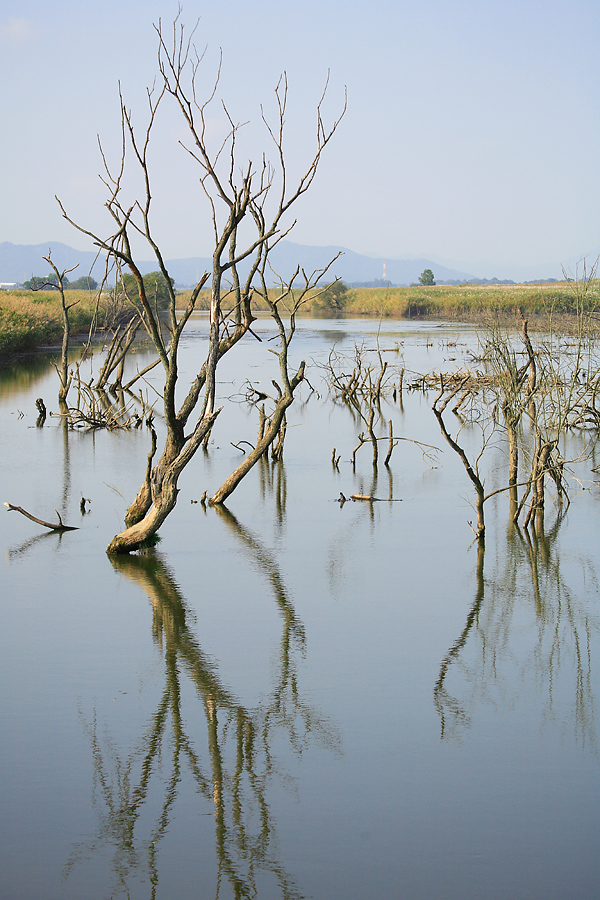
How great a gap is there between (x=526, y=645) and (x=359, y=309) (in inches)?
3140

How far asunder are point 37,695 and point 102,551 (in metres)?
3.98

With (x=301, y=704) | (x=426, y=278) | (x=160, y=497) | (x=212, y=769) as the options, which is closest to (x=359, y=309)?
(x=426, y=278)

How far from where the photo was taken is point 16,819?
17.4 feet

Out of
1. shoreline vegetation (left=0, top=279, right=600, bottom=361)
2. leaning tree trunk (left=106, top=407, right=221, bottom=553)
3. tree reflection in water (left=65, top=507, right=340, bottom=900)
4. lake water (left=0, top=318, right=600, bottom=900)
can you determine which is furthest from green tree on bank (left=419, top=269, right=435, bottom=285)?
tree reflection in water (left=65, top=507, right=340, bottom=900)

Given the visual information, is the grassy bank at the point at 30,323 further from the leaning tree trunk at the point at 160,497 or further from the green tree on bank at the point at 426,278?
the green tree on bank at the point at 426,278

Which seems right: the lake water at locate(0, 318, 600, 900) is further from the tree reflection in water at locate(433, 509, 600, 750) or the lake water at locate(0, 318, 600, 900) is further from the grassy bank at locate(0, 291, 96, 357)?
the grassy bank at locate(0, 291, 96, 357)

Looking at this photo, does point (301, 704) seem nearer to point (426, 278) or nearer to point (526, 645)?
point (526, 645)

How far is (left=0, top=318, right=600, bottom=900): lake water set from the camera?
4.98 meters

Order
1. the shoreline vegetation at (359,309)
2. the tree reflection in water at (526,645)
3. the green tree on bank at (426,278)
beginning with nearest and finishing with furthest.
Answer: the tree reflection in water at (526,645), the shoreline vegetation at (359,309), the green tree on bank at (426,278)

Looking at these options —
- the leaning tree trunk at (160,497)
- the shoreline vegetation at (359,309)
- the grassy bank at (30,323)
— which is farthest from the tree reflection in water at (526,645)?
the grassy bank at (30,323)

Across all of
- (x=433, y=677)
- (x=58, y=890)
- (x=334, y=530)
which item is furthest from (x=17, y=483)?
(x=58, y=890)

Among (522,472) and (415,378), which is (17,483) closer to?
(522,472)

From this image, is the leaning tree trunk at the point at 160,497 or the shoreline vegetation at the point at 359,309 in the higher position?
the shoreline vegetation at the point at 359,309

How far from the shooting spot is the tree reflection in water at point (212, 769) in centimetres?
494
